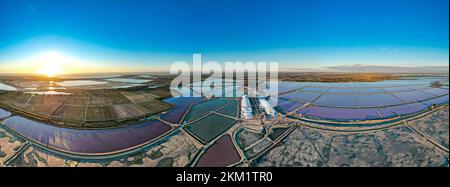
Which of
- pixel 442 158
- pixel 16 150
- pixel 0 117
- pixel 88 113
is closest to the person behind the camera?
pixel 442 158

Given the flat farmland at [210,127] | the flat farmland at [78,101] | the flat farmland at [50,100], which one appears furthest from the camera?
the flat farmland at [50,100]

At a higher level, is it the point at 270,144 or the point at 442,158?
the point at 442,158

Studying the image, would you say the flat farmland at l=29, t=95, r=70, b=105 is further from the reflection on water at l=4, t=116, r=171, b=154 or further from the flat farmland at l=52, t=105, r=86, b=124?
the reflection on water at l=4, t=116, r=171, b=154

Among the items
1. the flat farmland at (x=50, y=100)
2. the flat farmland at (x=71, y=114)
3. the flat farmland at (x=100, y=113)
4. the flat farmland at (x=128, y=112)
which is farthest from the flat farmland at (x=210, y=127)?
the flat farmland at (x=50, y=100)

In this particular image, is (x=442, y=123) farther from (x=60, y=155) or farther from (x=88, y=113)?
(x=88, y=113)

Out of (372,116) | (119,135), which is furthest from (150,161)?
(372,116)

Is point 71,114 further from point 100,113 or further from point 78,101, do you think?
point 78,101

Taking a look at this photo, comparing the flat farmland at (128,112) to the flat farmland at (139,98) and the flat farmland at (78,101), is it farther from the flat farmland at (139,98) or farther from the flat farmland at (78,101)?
the flat farmland at (78,101)

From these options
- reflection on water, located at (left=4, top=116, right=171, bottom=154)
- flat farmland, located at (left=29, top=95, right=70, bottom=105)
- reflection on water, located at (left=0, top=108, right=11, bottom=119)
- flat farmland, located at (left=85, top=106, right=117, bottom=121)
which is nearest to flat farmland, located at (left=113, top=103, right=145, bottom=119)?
flat farmland, located at (left=85, top=106, right=117, bottom=121)

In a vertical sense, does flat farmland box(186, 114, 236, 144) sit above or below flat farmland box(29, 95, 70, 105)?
below

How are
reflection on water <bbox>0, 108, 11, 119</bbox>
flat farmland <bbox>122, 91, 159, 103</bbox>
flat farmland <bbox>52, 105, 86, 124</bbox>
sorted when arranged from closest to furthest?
flat farmland <bbox>52, 105, 86, 124</bbox>, reflection on water <bbox>0, 108, 11, 119</bbox>, flat farmland <bbox>122, 91, 159, 103</bbox>
